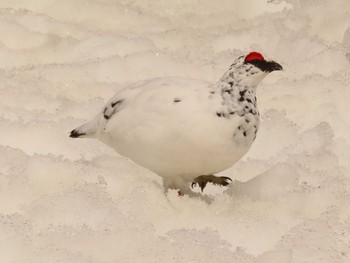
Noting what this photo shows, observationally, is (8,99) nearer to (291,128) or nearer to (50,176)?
(50,176)

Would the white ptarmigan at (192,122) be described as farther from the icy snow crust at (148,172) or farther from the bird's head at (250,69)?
the icy snow crust at (148,172)

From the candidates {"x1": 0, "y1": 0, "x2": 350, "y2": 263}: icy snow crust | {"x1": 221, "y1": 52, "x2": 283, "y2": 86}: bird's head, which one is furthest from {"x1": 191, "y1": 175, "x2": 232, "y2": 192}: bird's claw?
{"x1": 221, "y1": 52, "x2": 283, "y2": 86}: bird's head

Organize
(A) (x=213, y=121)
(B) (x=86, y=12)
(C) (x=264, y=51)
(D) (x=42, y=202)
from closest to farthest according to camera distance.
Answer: (A) (x=213, y=121) < (D) (x=42, y=202) < (C) (x=264, y=51) < (B) (x=86, y=12)

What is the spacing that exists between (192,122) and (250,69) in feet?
0.84

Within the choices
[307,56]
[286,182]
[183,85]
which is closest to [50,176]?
[183,85]

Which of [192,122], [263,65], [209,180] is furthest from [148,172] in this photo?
[263,65]

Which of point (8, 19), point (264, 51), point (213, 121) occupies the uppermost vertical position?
point (213, 121)

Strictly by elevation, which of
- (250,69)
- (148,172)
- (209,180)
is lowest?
(148,172)

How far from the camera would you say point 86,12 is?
4.35 m

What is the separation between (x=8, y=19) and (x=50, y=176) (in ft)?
5.49

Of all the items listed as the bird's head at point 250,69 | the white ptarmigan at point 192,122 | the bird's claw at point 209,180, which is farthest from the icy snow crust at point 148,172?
the bird's head at point 250,69

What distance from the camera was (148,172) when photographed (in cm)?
287

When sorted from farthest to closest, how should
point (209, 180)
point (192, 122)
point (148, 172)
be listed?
point (148, 172)
point (209, 180)
point (192, 122)

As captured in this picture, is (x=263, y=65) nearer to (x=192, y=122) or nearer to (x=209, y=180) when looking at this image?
(x=192, y=122)
